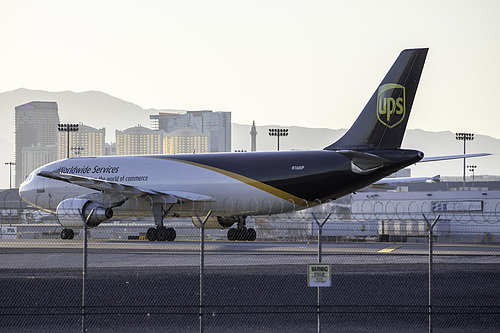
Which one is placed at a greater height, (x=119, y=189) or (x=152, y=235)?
(x=119, y=189)

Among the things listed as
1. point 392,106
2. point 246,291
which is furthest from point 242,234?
point 246,291

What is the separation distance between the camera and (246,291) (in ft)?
66.7

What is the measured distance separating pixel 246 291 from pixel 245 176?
660 inches

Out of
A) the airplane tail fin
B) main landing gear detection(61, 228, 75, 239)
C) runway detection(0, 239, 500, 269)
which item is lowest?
main landing gear detection(61, 228, 75, 239)

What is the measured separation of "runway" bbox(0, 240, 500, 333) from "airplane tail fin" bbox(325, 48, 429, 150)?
575 centimetres

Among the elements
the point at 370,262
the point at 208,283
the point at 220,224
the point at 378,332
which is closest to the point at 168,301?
the point at 208,283

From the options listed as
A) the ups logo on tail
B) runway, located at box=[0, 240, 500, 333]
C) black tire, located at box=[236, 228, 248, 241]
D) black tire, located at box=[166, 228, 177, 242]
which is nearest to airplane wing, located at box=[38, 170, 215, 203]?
black tire, located at box=[166, 228, 177, 242]

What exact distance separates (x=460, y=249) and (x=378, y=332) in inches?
695

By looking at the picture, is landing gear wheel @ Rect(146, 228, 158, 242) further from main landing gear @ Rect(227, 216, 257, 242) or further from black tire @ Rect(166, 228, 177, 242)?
main landing gear @ Rect(227, 216, 257, 242)

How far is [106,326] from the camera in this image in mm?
16438

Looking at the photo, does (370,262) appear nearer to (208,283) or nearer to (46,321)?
(208,283)

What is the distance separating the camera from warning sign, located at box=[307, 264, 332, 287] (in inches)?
596

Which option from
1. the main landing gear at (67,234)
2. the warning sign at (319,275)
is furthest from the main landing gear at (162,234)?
the warning sign at (319,275)

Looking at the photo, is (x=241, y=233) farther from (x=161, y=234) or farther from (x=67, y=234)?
(x=67, y=234)
